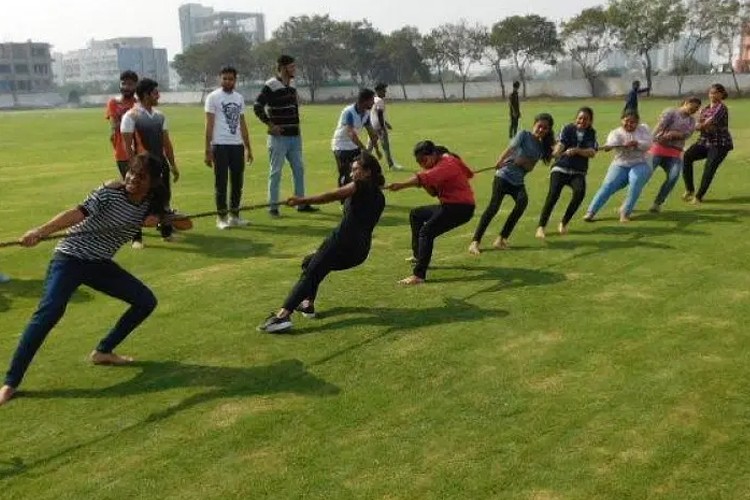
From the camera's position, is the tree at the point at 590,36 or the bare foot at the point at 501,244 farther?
the tree at the point at 590,36

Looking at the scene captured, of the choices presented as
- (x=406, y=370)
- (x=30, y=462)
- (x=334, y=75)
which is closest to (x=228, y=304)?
(x=406, y=370)

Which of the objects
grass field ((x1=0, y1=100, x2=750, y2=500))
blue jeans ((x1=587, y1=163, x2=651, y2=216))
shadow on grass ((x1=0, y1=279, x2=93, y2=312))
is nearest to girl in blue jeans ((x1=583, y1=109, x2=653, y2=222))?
blue jeans ((x1=587, y1=163, x2=651, y2=216))

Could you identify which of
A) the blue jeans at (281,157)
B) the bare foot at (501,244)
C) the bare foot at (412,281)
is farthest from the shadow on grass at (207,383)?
the blue jeans at (281,157)

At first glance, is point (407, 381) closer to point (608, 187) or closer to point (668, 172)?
→ point (608, 187)

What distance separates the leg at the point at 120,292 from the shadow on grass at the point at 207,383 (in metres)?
0.25

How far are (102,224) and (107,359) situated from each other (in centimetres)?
102

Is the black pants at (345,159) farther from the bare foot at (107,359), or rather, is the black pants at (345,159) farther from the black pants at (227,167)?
the bare foot at (107,359)

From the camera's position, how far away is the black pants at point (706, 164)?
36.0 ft

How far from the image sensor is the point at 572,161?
9047mm

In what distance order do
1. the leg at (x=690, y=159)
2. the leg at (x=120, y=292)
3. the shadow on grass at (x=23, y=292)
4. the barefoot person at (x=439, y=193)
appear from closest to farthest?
the leg at (x=120, y=292) < the shadow on grass at (x=23, y=292) < the barefoot person at (x=439, y=193) < the leg at (x=690, y=159)

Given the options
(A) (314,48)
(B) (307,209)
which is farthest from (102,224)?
(A) (314,48)

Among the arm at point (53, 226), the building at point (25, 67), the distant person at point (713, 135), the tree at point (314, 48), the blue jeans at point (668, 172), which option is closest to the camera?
the arm at point (53, 226)

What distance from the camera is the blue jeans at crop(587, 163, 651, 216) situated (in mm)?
9820

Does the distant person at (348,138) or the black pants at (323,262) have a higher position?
the distant person at (348,138)
